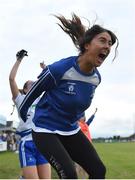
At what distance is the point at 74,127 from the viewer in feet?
19.4

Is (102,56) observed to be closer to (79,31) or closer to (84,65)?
(84,65)

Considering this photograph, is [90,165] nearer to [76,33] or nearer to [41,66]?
[76,33]

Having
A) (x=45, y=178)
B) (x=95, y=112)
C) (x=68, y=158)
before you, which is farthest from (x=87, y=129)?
(x=68, y=158)

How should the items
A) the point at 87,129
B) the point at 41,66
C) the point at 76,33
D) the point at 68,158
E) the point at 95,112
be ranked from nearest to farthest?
the point at 68,158 < the point at 76,33 < the point at 41,66 < the point at 87,129 < the point at 95,112

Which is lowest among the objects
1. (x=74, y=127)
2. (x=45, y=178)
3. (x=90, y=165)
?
(x=45, y=178)

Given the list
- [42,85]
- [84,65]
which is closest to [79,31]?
[84,65]

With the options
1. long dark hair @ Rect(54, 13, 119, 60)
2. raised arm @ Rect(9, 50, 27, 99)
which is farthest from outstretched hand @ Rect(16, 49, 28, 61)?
long dark hair @ Rect(54, 13, 119, 60)

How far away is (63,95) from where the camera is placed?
578 centimetres

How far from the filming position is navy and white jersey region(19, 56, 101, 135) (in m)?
5.76

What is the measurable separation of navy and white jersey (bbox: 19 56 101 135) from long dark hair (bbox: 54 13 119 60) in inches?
11.8

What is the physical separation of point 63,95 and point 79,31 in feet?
3.65

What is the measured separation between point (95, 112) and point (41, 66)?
4552mm

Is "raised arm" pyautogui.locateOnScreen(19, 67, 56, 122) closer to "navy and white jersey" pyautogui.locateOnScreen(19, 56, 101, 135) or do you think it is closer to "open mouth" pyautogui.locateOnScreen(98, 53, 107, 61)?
"navy and white jersey" pyautogui.locateOnScreen(19, 56, 101, 135)

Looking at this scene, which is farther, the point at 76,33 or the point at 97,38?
the point at 76,33
